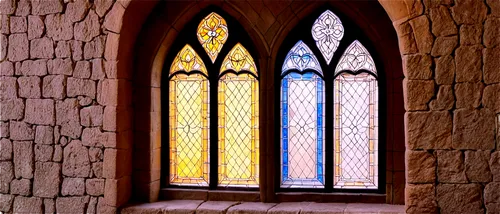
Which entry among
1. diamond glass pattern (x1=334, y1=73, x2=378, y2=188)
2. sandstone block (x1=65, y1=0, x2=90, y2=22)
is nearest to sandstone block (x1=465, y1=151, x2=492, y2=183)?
diamond glass pattern (x1=334, y1=73, x2=378, y2=188)

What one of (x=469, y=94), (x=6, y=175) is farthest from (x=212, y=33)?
(x=469, y=94)

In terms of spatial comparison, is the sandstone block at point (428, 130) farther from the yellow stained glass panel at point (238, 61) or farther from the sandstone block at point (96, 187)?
the sandstone block at point (96, 187)

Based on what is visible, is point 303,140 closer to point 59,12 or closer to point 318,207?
point 318,207

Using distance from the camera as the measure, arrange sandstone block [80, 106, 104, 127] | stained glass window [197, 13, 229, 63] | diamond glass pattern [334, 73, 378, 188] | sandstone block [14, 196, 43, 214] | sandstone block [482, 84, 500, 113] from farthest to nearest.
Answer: stained glass window [197, 13, 229, 63], diamond glass pattern [334, 73, 378, 188], sandstone block [14, 196, 43, 214], sandstone block [80, 106, 104, 127], sandstone block [482, 84, 500, 113]

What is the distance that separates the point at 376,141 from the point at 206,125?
1.60 meters

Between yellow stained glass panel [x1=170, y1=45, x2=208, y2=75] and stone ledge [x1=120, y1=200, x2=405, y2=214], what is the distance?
129cm

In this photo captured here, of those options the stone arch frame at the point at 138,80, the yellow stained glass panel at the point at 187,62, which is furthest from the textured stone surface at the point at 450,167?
the yellow stained glass panel at the point at 187,62

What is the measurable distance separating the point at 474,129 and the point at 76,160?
10.9 ft

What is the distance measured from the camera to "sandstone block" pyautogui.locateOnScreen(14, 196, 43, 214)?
5082 mm

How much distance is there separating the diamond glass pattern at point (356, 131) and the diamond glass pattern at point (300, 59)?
279 millimetres

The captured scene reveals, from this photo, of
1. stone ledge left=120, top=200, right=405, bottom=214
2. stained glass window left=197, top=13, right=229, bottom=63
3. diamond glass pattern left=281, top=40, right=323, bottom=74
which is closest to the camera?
stone ledge left=120, top=200, right=405, bottom=214

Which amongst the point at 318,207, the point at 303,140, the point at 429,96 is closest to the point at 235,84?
the point at 303,140

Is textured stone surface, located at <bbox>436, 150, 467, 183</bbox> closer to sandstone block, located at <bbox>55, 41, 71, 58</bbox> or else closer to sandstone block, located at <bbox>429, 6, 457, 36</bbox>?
sandstone block, located at <bbox>429, 6, 457, 36</bbox>

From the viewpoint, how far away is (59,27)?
198 inches
